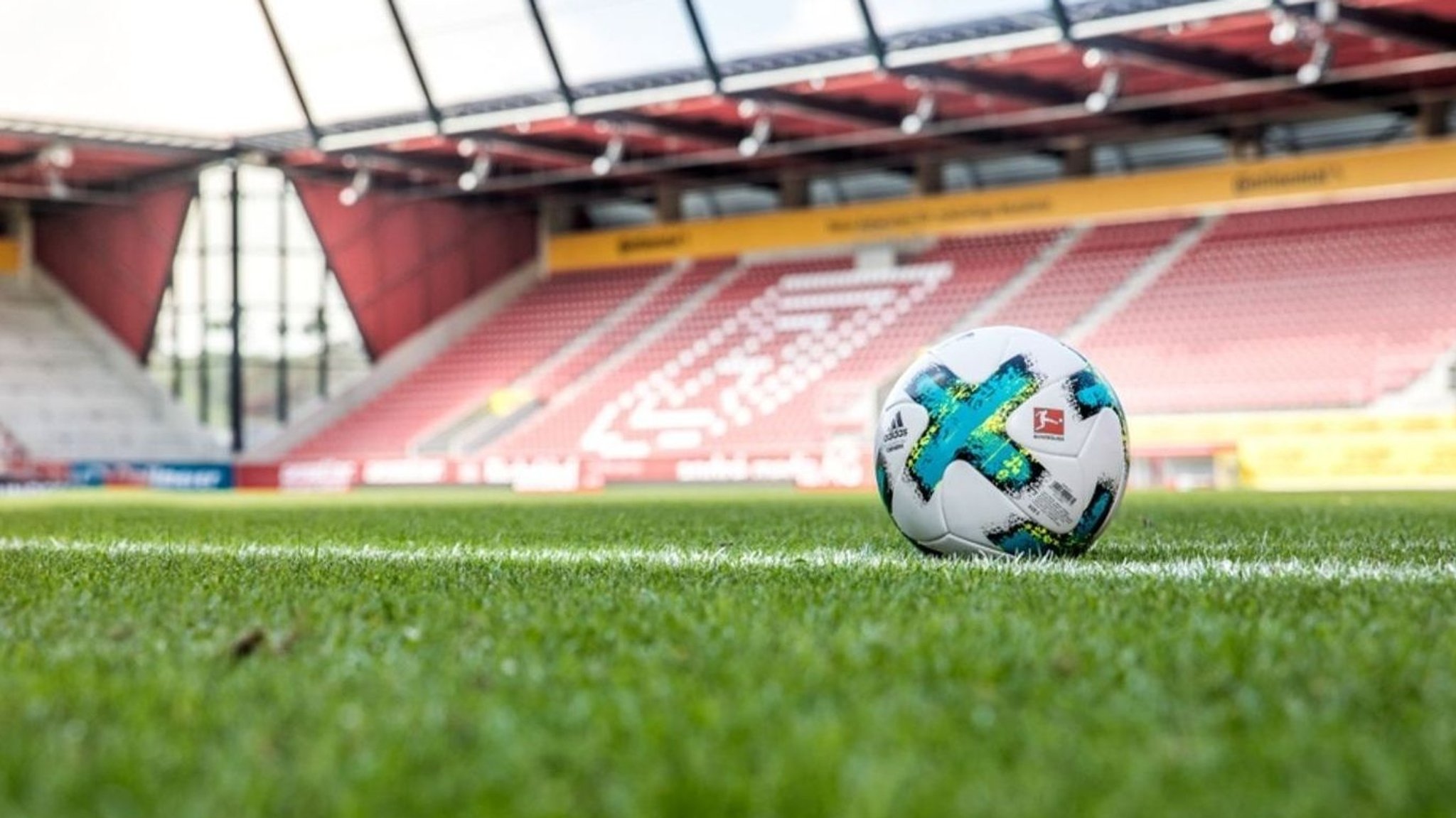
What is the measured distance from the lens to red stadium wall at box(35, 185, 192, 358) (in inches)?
1170

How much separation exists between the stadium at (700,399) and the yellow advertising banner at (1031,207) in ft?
0.25

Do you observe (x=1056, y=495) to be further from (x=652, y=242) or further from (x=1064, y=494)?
(x=652, y=242)

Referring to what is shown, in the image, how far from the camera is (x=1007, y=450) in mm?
4918

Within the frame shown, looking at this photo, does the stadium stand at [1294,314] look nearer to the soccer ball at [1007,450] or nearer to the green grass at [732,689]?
the soccer ball at [1007,450]

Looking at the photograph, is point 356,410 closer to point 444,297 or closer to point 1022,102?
point 444,297

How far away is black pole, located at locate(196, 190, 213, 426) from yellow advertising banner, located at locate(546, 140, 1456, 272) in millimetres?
6797

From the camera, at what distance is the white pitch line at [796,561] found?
4523 mm

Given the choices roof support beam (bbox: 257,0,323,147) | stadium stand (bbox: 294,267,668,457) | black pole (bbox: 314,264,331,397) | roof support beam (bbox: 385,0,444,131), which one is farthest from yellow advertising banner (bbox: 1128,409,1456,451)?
black pole (bbox: 314,264,331,397)

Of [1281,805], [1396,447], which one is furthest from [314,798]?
[1396,447]

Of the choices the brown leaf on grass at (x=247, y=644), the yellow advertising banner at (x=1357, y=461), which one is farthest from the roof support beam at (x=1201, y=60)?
the brown leaf on grass at (x=247, y=644)

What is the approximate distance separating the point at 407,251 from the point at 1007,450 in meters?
26.8

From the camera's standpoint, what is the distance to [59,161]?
1023 inches

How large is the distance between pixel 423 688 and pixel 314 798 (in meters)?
0.70

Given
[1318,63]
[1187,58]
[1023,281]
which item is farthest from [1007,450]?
[1023,281]
